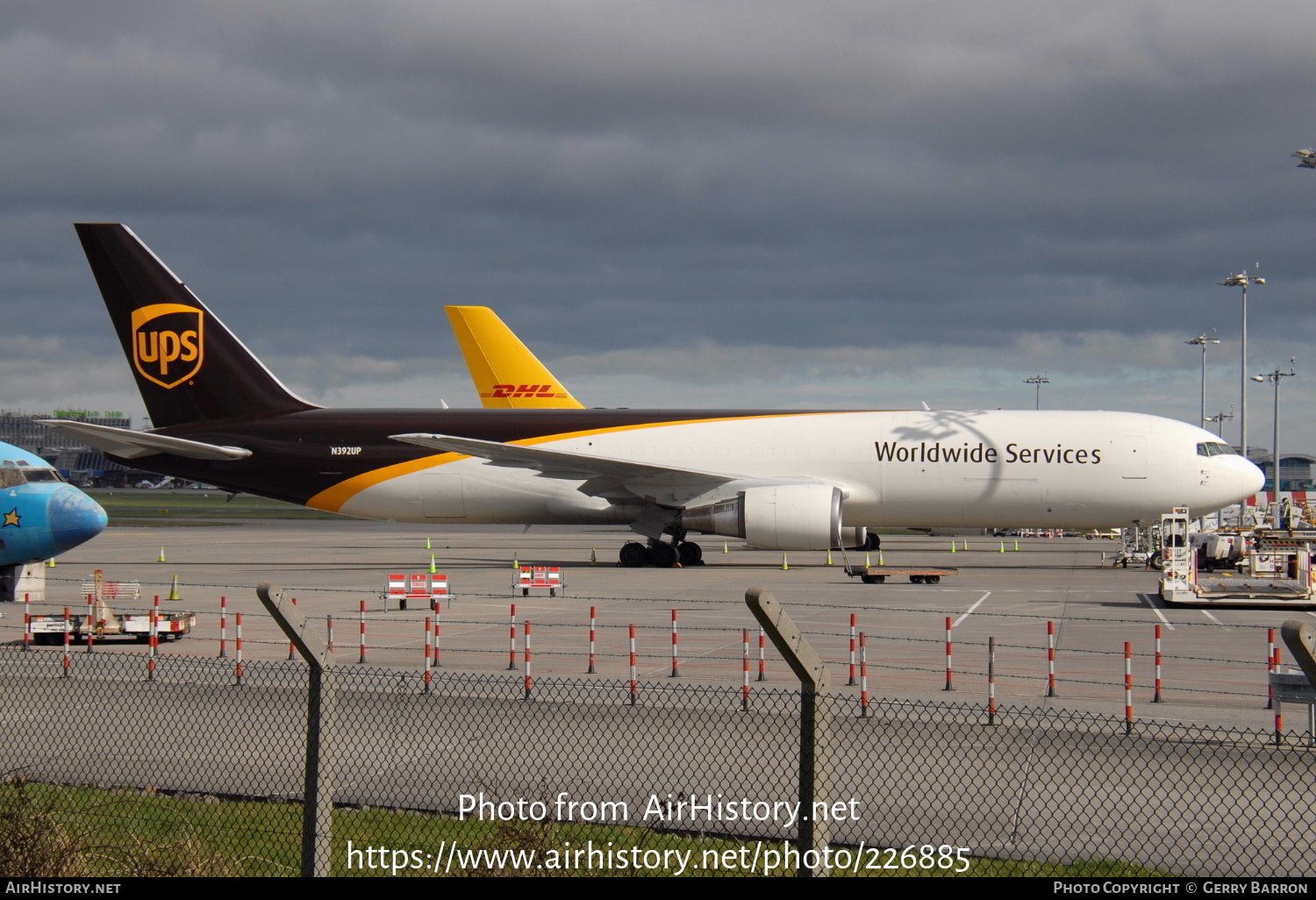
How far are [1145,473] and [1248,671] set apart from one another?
1942 centimetres

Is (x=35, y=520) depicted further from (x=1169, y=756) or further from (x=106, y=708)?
(x=1169, y=756)

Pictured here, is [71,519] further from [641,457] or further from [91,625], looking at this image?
[641,457]

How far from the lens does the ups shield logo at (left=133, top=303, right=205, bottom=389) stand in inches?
1458

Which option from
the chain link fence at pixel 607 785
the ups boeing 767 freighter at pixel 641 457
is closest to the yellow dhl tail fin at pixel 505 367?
the ups boeing 767 freighter at pixel 641 457

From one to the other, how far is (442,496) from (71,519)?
16.2m

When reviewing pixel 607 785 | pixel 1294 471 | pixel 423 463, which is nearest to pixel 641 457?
pixel 423 463

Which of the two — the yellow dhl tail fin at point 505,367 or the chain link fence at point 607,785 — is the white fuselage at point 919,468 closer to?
the yellow dhl tail fin at point 505,367

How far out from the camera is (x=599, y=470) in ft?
112

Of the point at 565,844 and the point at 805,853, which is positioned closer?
the point at 805,853

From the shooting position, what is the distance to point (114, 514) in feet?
269

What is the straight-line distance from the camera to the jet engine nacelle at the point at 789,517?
32.3m

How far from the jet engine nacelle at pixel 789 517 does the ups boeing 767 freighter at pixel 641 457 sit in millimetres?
49

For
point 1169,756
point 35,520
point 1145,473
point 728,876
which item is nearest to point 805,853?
point 728,876

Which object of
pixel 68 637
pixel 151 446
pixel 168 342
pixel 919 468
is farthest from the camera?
pixel 168 342
